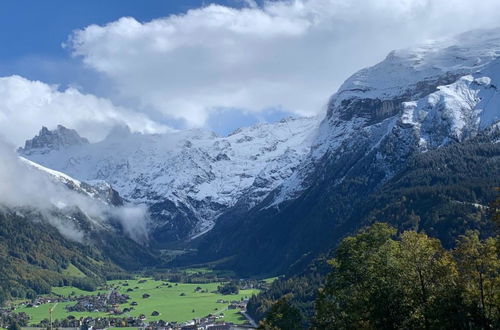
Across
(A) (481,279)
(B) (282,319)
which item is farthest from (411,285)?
(B) (282,319)

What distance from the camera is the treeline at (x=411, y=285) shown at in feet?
219

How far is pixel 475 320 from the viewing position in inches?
2635

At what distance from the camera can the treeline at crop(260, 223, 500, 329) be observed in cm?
6669

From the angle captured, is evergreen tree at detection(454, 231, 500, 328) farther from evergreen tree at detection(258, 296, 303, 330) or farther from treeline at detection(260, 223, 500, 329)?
evergreen tree at detection(258, 296, 303, 330)

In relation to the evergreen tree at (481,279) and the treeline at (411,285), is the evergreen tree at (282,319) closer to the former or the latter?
the treeline at (411,285)

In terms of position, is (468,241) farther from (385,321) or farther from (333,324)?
(333,324)

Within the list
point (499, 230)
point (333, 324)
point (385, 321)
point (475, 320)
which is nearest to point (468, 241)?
point (499, 230)

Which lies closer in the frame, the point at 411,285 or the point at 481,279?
the point at 481,279

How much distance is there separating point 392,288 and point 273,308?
25.6 m

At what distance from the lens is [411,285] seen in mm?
71875

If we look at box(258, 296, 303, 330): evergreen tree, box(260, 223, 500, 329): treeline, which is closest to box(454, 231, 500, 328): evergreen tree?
box(260, 223, 500, 329): treeline

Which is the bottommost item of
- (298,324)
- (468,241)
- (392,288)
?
(298,324)

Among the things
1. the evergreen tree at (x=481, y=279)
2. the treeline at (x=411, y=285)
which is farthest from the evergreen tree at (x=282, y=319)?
the evergreen tree at (x=481, y=279)

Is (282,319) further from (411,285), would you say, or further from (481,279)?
(481,279)
